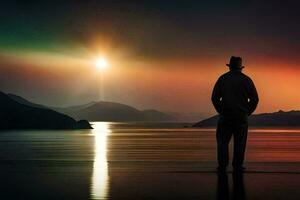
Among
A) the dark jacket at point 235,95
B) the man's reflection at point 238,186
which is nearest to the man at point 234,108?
the dark jacket at point 235,95

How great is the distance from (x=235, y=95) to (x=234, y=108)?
297mm

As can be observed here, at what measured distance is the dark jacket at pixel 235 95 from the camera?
483 inches

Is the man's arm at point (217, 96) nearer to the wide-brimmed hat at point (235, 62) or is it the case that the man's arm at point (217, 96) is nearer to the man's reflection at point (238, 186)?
the wide-brimmed hat at point (235, 62)

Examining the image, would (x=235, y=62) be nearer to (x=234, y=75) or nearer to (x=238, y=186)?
(x=234, y=75)

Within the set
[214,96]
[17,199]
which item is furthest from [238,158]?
[17,199]

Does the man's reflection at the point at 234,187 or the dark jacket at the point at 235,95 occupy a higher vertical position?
the dark jacket at the point at 235,95

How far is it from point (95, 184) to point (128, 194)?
142cm

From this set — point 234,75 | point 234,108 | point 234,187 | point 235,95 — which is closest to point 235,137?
point 234,108

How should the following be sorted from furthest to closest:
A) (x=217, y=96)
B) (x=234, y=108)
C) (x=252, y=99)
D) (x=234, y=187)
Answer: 1. (x=217, y=96)
2. (x=252, y=99)
3. (x=234, y=108)
4. (x=234, y=187)

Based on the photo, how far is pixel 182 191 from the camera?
313 inches

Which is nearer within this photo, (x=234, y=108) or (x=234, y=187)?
(x=234, y=187)

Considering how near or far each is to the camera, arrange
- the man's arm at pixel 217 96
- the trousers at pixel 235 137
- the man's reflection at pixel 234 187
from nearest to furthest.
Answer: the man's reflection at pixel 234 187, the trousers at pixel 235 137, the man's arm at pixel 217 96

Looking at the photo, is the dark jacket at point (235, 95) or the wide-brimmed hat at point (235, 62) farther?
the wide-brimmed hat at point (235, 62)

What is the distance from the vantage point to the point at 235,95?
1238 centimetres
